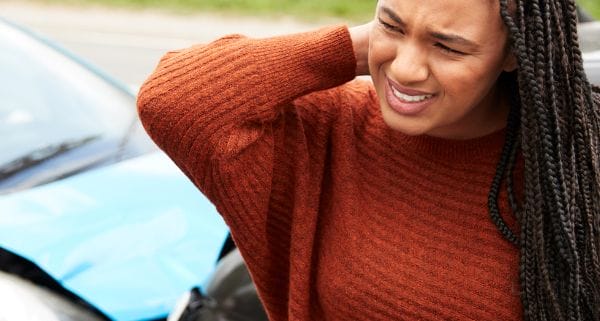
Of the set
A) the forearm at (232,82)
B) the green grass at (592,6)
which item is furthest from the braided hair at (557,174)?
the green grass at (592,6)

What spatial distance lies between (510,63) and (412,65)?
0.65 ft

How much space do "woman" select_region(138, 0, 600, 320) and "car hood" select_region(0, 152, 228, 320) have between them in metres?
A: 0.39

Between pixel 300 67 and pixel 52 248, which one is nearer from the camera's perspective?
pixel 300 67

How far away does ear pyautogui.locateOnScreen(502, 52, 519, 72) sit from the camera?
161 cm

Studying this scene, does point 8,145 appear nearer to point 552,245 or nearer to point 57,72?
point 57,72

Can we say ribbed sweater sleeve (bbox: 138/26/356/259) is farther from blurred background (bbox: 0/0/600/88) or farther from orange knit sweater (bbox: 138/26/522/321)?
blurred background (bbox: 0/0/600/88)

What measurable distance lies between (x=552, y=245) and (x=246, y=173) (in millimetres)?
650

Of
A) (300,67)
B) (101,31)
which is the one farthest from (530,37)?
(101,31)

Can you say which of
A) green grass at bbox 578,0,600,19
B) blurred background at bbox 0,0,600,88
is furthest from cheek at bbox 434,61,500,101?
green grass at bbox 578,0,600,19

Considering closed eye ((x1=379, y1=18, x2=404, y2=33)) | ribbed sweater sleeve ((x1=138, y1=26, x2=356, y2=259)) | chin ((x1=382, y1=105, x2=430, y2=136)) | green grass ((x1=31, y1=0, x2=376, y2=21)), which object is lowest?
chin ((x1=382, y1=105, x2=430, y2=136))

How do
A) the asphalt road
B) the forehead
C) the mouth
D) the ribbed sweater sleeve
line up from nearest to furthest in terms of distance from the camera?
1. the forehead
2. the mouth
3. the ribbed sweater sleeve
4. the asphalt road

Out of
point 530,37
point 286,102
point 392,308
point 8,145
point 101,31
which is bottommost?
point 392,308

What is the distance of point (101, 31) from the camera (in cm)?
929

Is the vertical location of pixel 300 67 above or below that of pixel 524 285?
above
